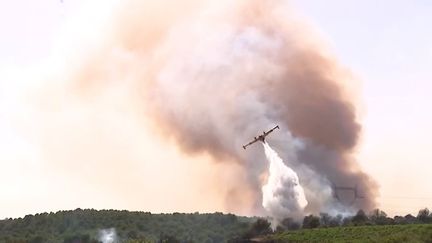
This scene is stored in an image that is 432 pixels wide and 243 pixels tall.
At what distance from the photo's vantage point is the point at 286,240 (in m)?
148

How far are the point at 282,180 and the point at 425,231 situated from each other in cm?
3757

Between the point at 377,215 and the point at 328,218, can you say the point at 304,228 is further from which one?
the point at 377,215

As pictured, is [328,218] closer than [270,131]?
No

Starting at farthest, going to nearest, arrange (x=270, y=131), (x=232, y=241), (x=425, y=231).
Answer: (x=232, y=241)
(x=270, y=131)
(x=425, y=231)

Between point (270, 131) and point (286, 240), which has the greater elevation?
point (270, 131)

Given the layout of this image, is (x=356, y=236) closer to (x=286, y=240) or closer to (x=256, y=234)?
(x=286, y=240)

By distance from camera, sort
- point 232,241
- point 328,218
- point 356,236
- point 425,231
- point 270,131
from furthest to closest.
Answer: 1. point 232,241
2. point 328,218
3. point 270,131
4. point 356,236
5. point 425,231

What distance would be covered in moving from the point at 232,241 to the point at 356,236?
4527 cm

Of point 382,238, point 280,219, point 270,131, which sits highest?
point 270,131

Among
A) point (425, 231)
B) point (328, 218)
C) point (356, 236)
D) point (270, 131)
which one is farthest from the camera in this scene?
point (328, 218)

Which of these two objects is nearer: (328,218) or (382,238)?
(382,238)

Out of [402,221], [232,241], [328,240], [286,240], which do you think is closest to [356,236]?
[328,240]

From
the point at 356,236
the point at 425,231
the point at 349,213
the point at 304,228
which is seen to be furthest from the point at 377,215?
the point at 425,231

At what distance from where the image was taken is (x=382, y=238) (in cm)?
12825
